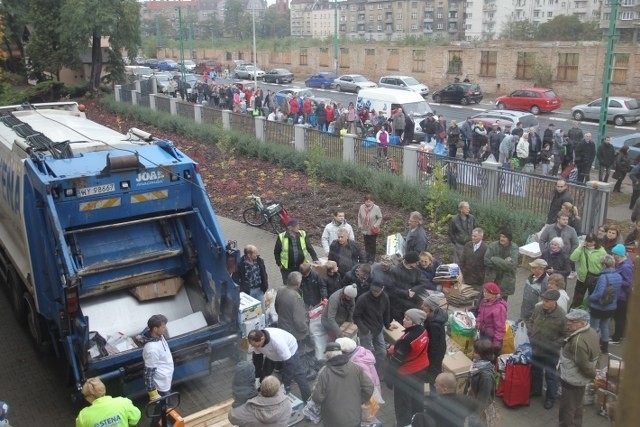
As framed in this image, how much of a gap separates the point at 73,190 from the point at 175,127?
1721cm

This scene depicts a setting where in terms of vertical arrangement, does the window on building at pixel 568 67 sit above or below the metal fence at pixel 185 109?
above

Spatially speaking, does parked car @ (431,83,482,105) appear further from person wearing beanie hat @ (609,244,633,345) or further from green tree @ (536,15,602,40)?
green tree @ (536,15,602,40)

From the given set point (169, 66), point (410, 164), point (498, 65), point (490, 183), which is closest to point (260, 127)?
point (410, 164)

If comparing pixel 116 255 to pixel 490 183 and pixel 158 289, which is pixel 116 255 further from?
pixel 490 183

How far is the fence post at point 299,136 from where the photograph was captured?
18.5 meters

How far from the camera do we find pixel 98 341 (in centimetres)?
718

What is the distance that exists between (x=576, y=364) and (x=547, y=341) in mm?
777

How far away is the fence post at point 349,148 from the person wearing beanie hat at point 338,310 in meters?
9.35

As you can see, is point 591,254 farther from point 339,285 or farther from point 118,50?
point 118,50

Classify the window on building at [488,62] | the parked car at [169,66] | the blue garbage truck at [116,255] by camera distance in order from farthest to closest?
the parked car at [169,66] < the window on building at [488,62] < the blue garbage truck at [116,255]

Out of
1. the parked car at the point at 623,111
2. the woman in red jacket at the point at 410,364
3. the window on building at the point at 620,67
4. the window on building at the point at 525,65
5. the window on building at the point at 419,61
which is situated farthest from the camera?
the window on building at the point at 419,61

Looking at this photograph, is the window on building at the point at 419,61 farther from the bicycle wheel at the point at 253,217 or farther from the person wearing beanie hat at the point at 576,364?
the person wearing beanie hat at the point at 576,364

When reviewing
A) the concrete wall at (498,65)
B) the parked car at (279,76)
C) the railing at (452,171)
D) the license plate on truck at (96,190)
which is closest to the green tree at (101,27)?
the railing at (452,171)

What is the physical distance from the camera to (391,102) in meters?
26.1
